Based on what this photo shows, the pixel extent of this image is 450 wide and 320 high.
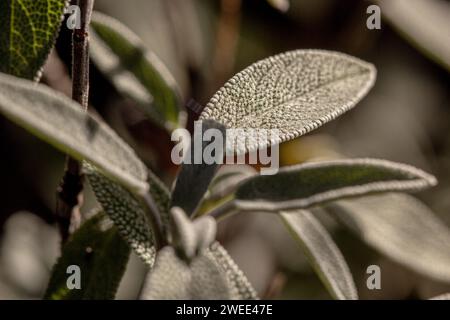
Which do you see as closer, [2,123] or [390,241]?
[390,241]

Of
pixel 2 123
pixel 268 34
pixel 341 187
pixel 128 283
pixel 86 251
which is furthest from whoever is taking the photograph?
pixel 268 34

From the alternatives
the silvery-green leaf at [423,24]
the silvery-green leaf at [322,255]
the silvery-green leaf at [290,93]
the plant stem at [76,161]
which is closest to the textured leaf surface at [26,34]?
the plant stem at [76,161]

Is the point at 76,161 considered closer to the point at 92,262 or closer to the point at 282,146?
the point at 92,262

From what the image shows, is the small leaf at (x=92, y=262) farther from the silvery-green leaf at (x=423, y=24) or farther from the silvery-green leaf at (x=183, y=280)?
the silvery-green leaf at (x=423, y=24)

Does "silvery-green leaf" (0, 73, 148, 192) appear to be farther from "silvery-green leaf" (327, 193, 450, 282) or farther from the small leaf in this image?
"silvery-green leaf" (327, 193, 450, 282)

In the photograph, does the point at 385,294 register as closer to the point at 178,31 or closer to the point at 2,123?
the point at 178,31

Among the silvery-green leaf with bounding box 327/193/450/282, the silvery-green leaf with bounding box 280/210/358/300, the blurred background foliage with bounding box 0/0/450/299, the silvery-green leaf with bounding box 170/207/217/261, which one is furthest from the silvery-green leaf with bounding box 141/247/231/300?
the blurred background foliage with bounding box 0/0/450/299

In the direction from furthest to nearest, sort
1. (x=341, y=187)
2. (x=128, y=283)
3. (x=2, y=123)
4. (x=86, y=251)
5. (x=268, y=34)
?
(x=268, y=34) → (x=2, y=123) → (x=128, y=283) → (x=86, y=251) → (x=341, y=187)
